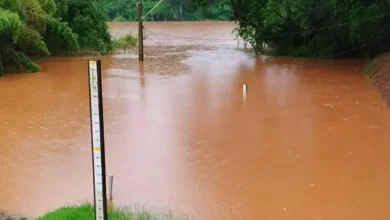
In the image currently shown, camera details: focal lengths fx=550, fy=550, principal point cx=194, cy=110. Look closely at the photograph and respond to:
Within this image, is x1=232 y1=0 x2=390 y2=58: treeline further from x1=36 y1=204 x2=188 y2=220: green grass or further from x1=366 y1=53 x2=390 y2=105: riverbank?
x1=36 y1=204 x2=188 y2=220: green grass

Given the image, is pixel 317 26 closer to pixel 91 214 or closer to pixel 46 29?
pixel 46 29

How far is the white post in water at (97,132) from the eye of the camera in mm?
3680

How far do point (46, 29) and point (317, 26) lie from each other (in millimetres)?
10395

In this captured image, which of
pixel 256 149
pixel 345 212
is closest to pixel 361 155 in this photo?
pixel 256 149

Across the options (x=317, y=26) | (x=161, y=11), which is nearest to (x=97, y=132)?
(x=317, y=26)

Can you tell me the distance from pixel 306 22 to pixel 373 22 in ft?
11.1

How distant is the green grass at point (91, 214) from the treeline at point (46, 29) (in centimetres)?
1168

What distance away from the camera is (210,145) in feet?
29.4

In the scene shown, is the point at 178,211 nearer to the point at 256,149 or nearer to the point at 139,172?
the point at 139,172

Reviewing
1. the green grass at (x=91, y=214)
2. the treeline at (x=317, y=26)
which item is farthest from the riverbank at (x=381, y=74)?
the green grass at (x=91, y=214)

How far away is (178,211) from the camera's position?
6.21 meters

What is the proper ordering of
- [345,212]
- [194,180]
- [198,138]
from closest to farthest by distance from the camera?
[345,212]
[194,180]
[198,138]

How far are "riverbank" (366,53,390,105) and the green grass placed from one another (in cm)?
776

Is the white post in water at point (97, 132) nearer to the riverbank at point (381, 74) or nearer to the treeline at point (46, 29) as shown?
the riverbank at point (381, 74)
